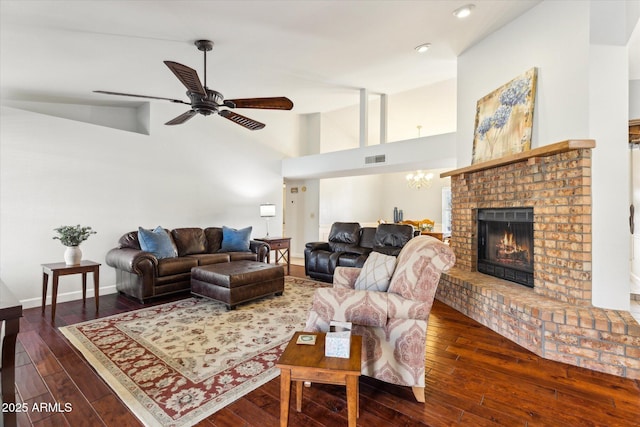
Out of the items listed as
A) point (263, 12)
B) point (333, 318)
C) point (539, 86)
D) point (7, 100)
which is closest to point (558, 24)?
point (539, 86)

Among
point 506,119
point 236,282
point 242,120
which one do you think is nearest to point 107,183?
point 242,120

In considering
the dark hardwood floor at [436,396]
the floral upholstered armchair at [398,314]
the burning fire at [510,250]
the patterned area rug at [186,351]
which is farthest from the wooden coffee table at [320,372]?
the burning fire at [510,250]

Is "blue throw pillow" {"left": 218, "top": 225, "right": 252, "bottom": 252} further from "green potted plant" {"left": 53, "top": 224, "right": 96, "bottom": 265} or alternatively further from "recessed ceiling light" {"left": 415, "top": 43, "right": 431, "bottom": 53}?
"recessed ceiling light" {"left": 415, "top": 43, "right": 431, "bottom": 53}

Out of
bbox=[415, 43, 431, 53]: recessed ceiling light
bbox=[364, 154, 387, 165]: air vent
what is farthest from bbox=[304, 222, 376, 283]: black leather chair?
bbox=[415, 43, 431, 53]: recessed ceiling light

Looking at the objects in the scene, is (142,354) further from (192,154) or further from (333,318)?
(192,154)

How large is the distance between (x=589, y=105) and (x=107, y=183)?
18.4ft

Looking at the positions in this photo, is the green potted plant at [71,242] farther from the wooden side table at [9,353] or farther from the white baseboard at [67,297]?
the wooden side table at [9,353]

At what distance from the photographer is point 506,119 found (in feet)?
10.5

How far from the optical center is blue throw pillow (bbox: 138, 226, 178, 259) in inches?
160

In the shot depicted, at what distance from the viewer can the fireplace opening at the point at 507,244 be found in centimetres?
308

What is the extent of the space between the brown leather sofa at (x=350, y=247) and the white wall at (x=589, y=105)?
2.35m

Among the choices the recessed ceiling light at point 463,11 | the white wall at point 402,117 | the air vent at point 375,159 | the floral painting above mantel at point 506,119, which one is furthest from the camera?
the white wall at point 402,117

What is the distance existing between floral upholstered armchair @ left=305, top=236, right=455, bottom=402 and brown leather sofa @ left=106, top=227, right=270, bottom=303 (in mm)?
2751

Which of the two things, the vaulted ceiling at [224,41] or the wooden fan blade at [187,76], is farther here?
the vaulted ceiling at [224,41]
